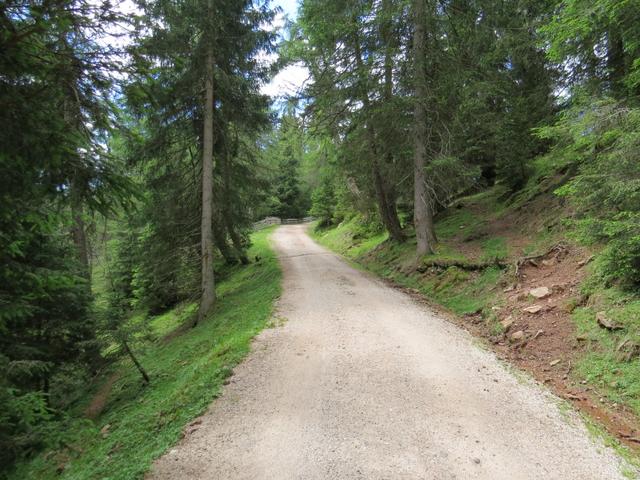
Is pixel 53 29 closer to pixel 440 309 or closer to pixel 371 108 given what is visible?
pixel 440 309

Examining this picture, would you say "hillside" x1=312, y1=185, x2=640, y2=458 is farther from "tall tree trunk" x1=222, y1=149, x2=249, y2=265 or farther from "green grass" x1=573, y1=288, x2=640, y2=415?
"tall tree trunk" x1=222, y1=149, x2=249, y2=265

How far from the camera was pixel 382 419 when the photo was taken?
4215 millimetres

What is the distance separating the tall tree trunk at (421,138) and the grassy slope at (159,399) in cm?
516

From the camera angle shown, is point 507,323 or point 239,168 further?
point 239,168

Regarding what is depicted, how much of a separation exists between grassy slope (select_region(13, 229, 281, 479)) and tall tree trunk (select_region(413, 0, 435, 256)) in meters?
5.16

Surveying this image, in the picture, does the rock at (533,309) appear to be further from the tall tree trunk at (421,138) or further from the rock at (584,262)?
the tall tree trunk at (421,138)

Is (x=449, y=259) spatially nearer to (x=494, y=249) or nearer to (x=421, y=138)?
(x=494, y=249)

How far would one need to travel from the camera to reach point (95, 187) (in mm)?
3678

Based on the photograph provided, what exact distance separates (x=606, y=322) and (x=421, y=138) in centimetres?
779

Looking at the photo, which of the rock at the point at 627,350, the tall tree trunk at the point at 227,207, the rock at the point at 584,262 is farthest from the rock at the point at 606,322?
the tall tree trunk at the point at 227,207

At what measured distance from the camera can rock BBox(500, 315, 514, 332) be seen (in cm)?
674

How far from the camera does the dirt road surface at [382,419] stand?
348 cm

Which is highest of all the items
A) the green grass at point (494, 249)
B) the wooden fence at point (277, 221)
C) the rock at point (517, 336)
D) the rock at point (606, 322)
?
the wooden fence at point (277, 221)

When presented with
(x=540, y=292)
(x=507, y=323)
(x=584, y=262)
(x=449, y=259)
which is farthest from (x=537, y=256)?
(x=449, y=259)
